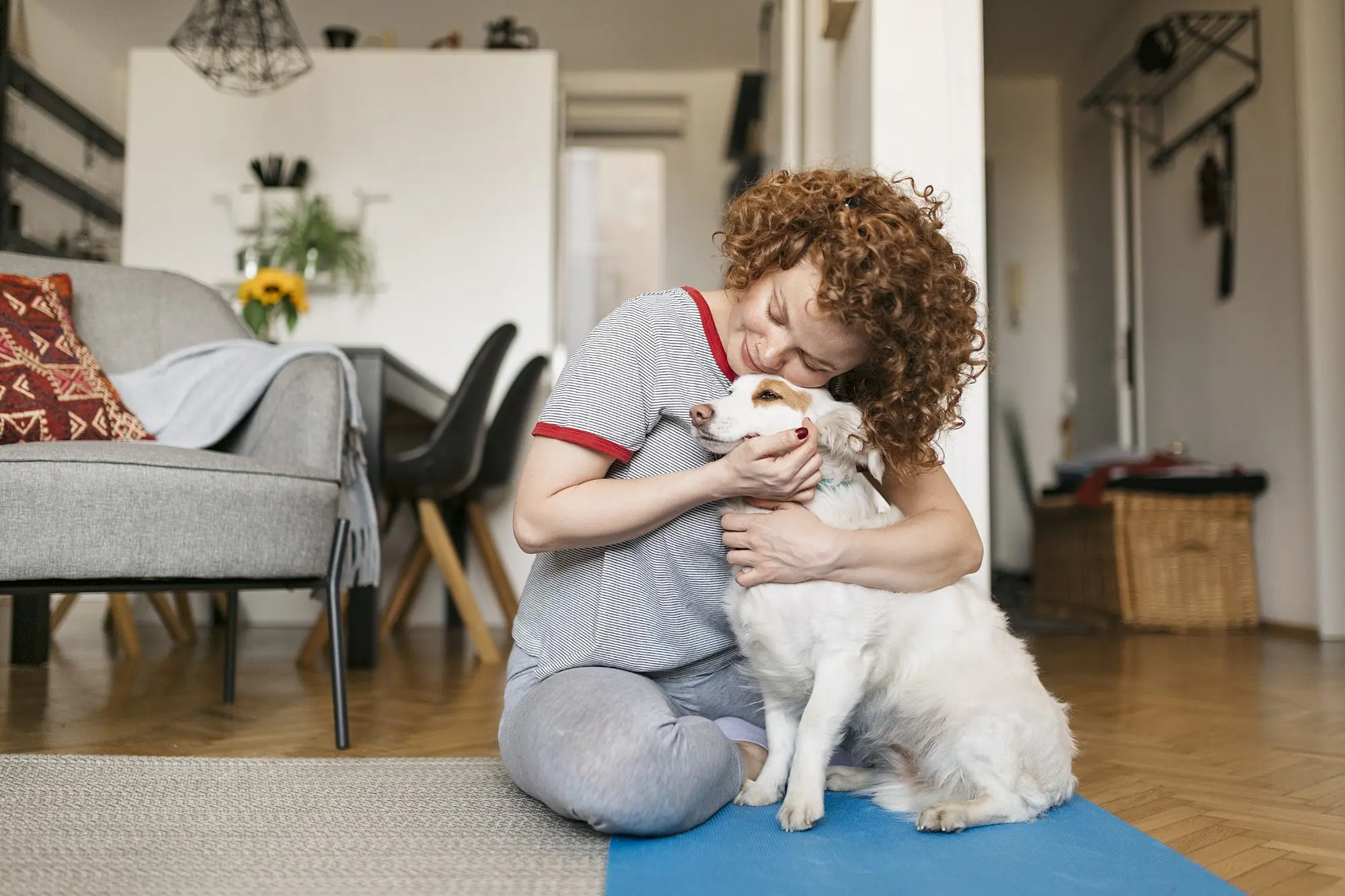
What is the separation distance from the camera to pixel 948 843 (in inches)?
51.2

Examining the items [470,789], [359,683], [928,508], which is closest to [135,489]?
[470,789]

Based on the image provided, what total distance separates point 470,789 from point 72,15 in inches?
208

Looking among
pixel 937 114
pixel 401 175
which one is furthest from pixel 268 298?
pixel 937 114

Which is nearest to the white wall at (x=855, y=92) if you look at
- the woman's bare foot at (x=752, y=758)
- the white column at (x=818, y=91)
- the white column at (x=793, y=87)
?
the white column at (x=818, y=91)

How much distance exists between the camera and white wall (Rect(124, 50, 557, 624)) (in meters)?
4.42

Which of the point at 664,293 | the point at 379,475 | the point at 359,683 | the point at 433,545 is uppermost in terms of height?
the point at 664,293

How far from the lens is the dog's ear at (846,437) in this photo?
137 centimetres

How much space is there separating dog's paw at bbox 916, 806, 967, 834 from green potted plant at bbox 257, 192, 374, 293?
352 centimetres

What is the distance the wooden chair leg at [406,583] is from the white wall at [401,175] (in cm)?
91

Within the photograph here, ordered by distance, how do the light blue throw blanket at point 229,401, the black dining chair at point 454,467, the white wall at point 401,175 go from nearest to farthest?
the light blue throw blanket at point 229,401 < the black dining chair at point 454,467 < the white wall at point 401,175

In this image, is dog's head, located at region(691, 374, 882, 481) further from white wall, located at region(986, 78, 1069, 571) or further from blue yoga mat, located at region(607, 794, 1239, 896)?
white wall, located at region(986, 78, 1069, 571)

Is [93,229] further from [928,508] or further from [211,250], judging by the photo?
[928,508]

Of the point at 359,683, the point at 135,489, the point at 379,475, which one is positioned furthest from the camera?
the point at 379,475

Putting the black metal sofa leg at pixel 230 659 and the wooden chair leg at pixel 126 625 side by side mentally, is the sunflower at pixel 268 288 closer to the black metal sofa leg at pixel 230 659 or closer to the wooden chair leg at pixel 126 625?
the wooden chair leg at pixel 126 625
